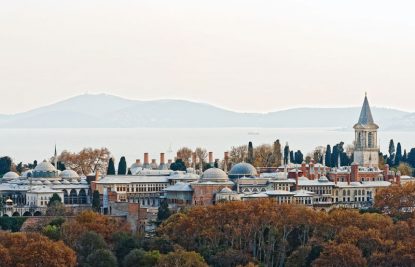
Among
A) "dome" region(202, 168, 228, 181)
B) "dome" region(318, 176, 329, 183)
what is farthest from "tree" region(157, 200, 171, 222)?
"dome" region(318, 176, 329, 183)

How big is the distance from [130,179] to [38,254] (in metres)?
25.2

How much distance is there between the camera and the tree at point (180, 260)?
40250 millimetres

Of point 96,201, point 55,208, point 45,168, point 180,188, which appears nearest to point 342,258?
point 55,208

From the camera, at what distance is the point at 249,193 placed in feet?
202

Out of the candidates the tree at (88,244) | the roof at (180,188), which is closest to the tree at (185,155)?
the roof at (180,188)

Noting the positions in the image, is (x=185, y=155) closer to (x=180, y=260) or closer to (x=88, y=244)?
(x=88, y=244)

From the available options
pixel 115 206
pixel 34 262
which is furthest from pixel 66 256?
pixel 115 206

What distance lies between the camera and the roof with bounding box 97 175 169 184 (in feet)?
210

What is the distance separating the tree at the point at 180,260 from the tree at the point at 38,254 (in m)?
3.34

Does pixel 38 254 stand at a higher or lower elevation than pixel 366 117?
lower

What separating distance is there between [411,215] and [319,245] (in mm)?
8343

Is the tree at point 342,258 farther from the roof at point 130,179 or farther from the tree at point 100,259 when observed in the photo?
the roof at point 130,179

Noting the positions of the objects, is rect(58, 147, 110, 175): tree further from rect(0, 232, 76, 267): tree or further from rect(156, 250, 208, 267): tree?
rect(156, 250, 208, 267): tree

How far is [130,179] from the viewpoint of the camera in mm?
65438
